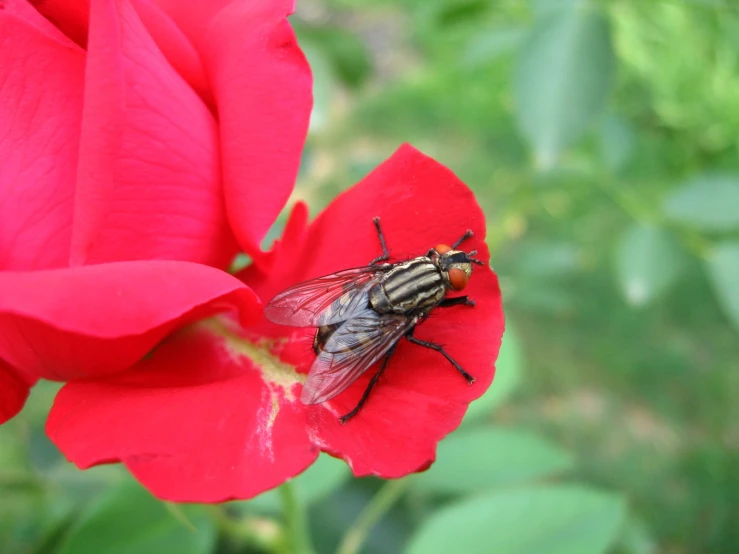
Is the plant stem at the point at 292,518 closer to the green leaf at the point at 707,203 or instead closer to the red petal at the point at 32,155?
the red petal at the point at 32,155

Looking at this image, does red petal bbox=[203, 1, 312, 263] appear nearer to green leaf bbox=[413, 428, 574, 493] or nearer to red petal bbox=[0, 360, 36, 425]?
red petal bbox=[0, 360, 36, 425]

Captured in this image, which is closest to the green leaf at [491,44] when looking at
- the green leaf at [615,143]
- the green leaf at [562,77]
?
the green leaf at [615,143]

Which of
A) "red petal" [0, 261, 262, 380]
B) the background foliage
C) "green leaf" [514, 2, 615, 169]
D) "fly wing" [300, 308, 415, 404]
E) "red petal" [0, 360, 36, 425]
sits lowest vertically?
the background foliage

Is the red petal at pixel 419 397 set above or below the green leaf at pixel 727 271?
above

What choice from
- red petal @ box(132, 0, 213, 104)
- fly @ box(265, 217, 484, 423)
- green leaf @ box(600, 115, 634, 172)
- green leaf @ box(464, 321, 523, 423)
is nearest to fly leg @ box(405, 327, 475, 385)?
fly @ box(265, 217, 484, 423)

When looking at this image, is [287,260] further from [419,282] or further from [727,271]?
[727,271]

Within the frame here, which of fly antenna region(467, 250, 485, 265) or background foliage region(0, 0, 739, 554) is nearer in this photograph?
fly antenna region(467, 250, 485, 265)

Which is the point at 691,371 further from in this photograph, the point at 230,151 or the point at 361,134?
the point at 230,151
